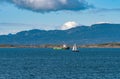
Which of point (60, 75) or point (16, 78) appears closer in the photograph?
point (16, 78)

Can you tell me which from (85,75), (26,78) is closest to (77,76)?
(85,75)

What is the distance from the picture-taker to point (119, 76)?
3524 inches

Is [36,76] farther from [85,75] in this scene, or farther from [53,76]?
[85,75]

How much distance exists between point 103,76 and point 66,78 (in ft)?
27.9

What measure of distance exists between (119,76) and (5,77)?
22.8m

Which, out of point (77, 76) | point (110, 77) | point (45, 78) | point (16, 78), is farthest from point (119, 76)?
point (16, 78)

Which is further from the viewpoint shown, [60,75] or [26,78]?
[60,75]

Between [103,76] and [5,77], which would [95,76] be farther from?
[5,77]

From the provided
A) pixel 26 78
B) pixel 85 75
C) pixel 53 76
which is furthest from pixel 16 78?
pixel 85 75

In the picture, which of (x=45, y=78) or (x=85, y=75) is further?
(x=85, y=75)

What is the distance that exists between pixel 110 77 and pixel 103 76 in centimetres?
218

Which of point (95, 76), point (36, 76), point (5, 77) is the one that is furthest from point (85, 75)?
point (5, 77)

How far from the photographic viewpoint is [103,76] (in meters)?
90.0

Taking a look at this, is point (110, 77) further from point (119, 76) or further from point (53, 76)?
point (53, 76)
